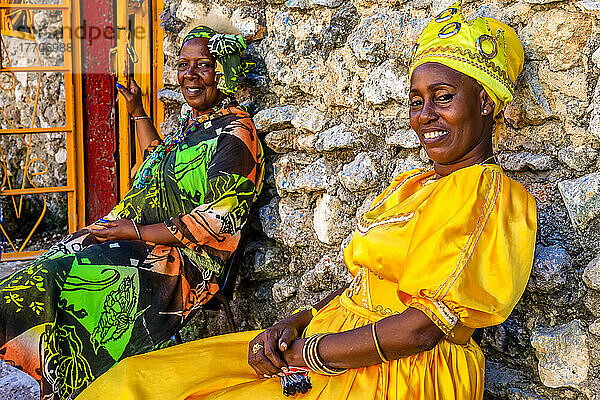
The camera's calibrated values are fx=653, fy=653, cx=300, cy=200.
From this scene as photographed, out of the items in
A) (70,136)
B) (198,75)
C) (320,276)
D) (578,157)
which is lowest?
(320,276)

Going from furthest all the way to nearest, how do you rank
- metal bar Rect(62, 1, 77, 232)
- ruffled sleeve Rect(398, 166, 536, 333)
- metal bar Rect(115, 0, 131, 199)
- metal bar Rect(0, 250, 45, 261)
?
metal bar Rect(0, 250, 45, 261) < metal bar Rect(62, 1, 77, 232) < metal bar Rect(115, 0, 131, 199) < ruffled sleeve Rect(398, 166, 536, 333)

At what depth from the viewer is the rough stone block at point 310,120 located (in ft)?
7.46

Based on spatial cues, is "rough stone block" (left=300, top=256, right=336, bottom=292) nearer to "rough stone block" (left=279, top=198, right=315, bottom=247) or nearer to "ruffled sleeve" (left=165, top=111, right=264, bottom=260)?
"rough stone block" (left=279, top=198, right=315, bottom=247)

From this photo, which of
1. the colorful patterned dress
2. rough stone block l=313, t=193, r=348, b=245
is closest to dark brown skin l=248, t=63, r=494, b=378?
rough stone block l=313, t=193, r=348, b=245

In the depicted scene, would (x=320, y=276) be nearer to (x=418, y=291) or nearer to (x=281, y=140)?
(x=281, y=140)

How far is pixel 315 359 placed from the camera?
4.84 ft

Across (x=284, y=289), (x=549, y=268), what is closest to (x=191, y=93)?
(x=284, y=289)

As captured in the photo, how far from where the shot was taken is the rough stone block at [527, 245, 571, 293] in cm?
149

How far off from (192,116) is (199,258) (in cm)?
62

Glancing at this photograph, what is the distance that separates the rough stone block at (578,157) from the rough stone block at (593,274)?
213mm

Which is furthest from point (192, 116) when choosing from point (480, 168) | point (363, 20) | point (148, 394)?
point (480, 168)

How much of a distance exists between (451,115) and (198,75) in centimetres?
139

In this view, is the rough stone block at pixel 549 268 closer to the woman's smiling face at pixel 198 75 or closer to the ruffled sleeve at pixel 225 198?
the ruffled sleeve at pixel 225 198

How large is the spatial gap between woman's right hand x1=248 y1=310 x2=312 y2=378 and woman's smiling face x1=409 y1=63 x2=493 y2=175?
577mm
